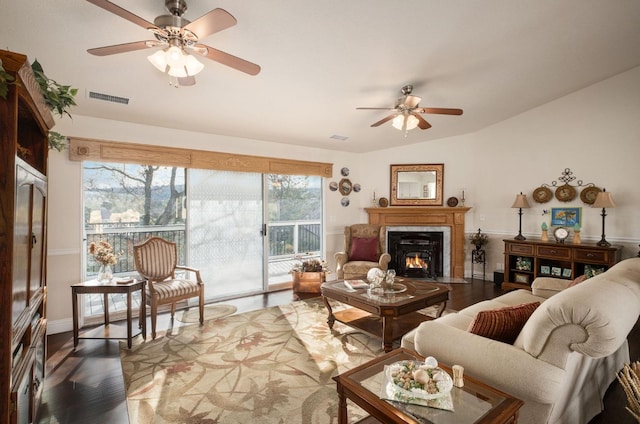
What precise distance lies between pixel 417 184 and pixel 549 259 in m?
2.46

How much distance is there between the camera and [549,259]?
485cm

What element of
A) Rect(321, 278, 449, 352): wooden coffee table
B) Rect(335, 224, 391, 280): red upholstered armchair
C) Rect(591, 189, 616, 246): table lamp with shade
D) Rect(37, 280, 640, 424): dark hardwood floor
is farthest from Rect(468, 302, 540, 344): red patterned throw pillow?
Rect(591, 189, 616, 246): table lamp with shade

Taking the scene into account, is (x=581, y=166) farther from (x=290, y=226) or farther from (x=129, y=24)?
(x=129, y=24)

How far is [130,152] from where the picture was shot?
152 inches

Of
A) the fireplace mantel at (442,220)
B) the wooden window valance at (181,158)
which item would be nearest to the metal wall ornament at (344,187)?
the wooden window valance at (181,158)

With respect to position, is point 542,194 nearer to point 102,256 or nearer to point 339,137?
point 339,137

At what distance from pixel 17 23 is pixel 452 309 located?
511cm

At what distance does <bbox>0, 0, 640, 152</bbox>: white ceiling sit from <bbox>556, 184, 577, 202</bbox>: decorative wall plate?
143 cm

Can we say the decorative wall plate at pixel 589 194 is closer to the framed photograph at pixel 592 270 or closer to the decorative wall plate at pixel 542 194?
the decorative wall plate at pixel 542 194

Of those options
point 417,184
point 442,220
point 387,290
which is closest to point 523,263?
point 442,220

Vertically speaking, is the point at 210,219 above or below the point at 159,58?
below

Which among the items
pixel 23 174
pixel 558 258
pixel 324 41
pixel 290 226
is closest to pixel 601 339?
pixel 324 41

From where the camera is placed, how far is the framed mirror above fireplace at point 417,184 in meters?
6.02

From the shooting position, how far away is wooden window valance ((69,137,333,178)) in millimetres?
3609
